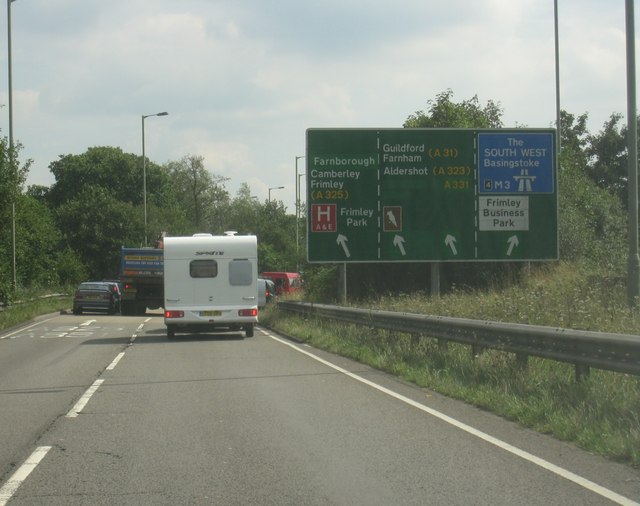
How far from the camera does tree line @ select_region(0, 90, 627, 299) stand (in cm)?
3055

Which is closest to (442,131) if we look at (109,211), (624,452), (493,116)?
(624,452)

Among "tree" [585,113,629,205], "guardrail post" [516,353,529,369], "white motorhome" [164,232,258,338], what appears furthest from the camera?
"tree" [585,113,629,205]

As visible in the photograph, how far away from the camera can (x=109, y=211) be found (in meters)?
75.2

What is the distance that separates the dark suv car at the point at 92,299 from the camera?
4156 cm

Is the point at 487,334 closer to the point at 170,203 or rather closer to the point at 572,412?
the point at 572,412

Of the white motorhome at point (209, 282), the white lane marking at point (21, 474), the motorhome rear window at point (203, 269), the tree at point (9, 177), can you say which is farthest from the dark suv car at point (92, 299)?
the white lane marking at point (21, 474)

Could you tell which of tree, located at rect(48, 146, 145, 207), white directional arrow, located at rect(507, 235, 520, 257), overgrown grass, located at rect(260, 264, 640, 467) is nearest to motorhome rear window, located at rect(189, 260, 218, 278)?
overgrown grass, located at rect(260, 264, 640, 467)

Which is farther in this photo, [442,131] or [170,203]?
[170,203]

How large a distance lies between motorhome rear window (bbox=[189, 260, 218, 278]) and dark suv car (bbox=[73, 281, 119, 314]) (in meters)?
19.0

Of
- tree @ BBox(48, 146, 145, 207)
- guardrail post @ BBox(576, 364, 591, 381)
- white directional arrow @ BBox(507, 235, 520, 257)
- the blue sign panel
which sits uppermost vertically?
tree @ BBox(48, 146, 145, 207)

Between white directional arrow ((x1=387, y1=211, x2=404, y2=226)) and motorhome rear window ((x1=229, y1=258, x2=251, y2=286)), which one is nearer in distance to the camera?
motorhome rear window ((x1=229, y1=258, x2=251, y2=286))

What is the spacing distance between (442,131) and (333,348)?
738cm

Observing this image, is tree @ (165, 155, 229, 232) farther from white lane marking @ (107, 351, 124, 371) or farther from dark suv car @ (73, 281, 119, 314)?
white lane marking @ (107, 351, 124, 371)

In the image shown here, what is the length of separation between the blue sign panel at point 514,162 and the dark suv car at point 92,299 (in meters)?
23.1
